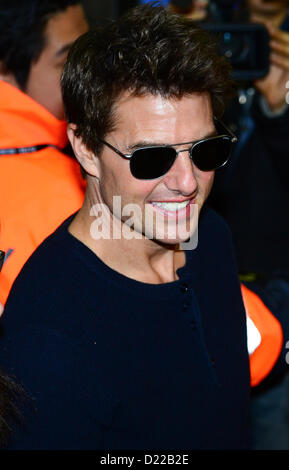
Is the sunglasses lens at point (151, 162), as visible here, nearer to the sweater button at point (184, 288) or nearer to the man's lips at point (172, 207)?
the man's lips at point (172, 207)

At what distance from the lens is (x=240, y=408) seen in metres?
1.80

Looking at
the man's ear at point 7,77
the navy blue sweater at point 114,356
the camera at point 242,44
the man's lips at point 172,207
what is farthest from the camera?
the camera at point 242,44

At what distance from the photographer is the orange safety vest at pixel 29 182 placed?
175 cm

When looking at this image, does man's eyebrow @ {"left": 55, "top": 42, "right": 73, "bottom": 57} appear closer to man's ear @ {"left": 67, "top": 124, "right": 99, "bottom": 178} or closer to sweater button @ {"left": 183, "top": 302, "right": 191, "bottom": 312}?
man's ear @ {"left": 67, "top": 124, "right": 99, "bottom": 178}

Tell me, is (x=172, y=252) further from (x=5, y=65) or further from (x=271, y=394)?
(x=271, y=394)

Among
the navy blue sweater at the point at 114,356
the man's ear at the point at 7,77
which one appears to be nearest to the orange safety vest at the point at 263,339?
the navy blue sweater at the point at 114,356

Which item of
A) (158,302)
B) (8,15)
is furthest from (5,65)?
(158,302)

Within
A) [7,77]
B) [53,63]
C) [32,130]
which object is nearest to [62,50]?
[53,63]

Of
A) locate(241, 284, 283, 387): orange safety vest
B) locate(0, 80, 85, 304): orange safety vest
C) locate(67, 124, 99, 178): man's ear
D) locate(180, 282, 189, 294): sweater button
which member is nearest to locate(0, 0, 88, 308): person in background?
locate(0, 80, 85, 304): orange safety vest

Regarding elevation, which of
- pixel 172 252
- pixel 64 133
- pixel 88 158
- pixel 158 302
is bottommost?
pixel 158 302

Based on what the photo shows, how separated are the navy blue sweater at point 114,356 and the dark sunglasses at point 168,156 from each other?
22cm

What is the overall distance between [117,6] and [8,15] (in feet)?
5.44

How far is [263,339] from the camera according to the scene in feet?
6.30
